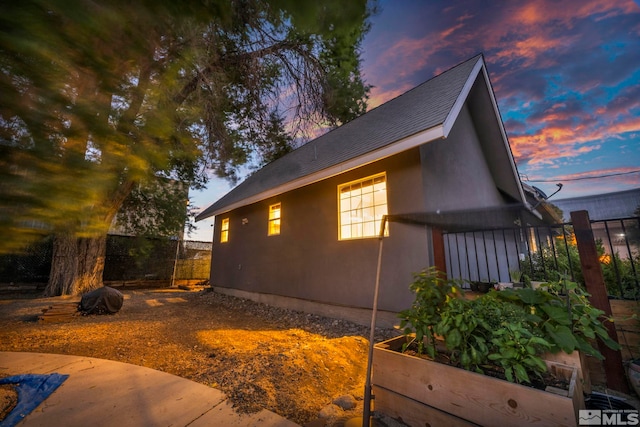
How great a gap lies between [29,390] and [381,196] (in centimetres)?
540

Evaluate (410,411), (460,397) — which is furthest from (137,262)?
(460,397)

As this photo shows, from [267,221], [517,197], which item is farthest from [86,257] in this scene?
[517,197]

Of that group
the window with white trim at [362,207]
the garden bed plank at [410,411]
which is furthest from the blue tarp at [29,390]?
the window with white trim at [362,207]

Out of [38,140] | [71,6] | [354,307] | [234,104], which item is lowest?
[354,307]

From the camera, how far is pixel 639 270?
3.88 metres

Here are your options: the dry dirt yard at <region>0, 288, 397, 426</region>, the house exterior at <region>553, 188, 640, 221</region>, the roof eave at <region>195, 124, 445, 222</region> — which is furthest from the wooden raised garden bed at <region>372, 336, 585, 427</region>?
the house exterior at <region>553, 188, 640, 221</region>

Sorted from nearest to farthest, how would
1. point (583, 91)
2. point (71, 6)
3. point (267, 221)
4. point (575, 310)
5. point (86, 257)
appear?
point (71, 6)
point (575, 310)
point (267, 221)
point (86, 257)
point (583, 91)

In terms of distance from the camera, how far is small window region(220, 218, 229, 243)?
10.4 metres

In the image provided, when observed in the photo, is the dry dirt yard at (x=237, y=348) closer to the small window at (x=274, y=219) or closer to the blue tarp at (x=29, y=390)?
the blue tarp at (x=29, y=390)

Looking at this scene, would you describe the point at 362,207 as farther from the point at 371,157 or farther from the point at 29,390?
the point at 29,390

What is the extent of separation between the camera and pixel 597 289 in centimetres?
259

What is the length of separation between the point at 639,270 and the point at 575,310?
12.1 feet

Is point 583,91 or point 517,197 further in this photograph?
point 583,91

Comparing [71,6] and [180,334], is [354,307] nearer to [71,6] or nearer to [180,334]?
[180,334]
